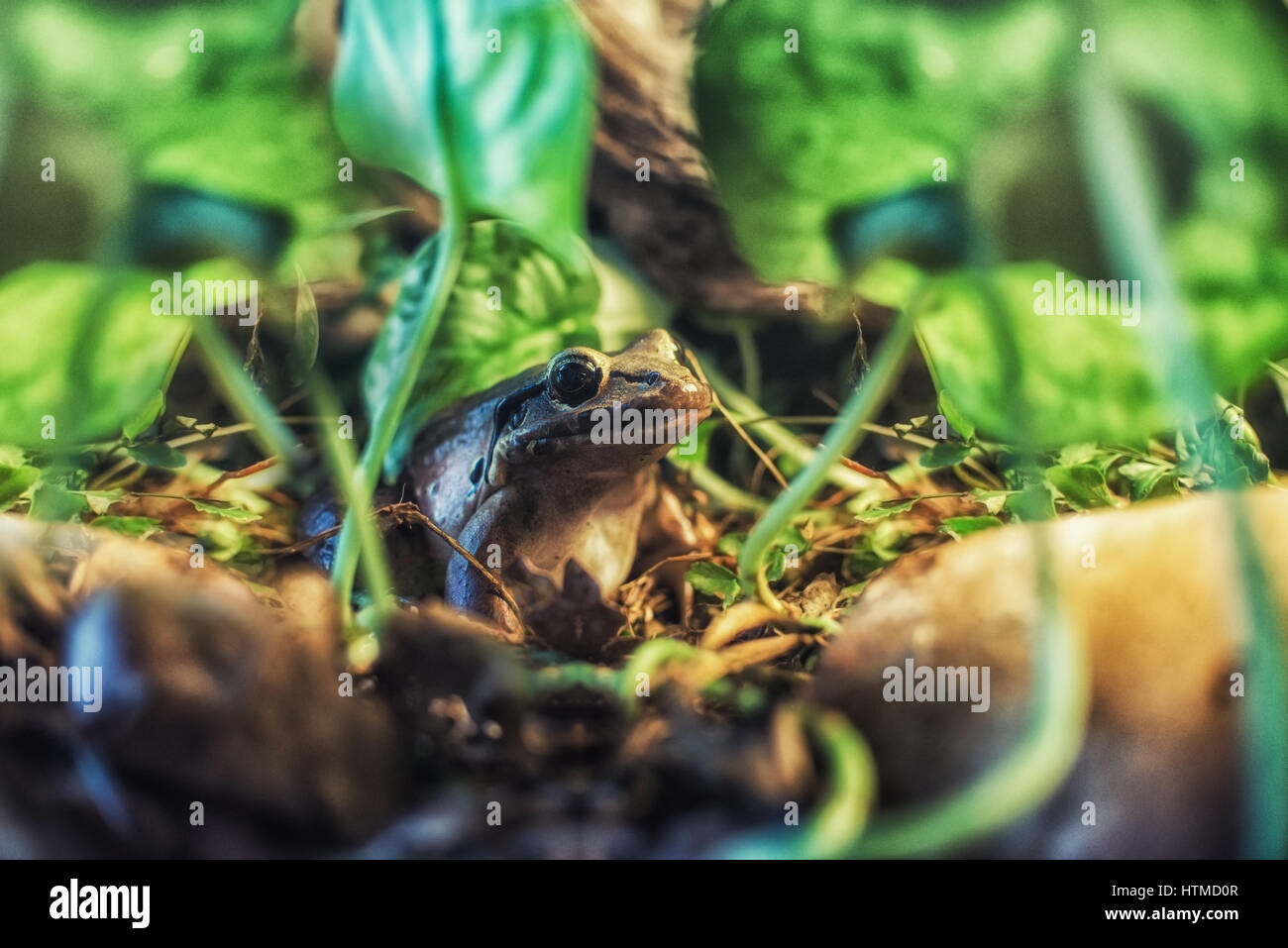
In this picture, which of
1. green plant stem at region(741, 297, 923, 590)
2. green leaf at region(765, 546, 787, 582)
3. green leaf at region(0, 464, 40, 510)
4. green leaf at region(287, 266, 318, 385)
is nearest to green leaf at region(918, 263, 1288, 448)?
green plant stem at region(741, 297, 923, 590)

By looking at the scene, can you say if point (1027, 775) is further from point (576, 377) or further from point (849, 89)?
point (849, 89)

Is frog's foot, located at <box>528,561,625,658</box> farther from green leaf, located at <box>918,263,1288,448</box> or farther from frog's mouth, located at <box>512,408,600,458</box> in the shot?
green leaf, located at <box>918,263,1288,448</box>

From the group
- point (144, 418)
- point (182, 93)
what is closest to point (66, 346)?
point (144, 418)

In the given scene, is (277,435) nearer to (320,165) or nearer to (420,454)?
(420,454)
